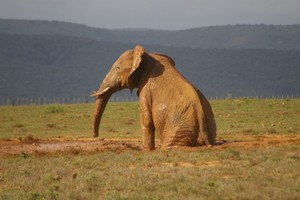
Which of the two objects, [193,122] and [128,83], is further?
[128,83]

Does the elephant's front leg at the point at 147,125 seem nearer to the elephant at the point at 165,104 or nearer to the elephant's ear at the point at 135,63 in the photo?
the elephant at the point at 165,104

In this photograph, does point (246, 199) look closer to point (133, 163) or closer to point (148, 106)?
point (133, 163)

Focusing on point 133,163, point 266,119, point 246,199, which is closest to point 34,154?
point 133,163

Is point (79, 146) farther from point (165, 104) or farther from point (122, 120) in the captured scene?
point (122, 120)

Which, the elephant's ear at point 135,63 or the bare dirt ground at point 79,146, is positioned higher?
the elephant's ear at point 135,63

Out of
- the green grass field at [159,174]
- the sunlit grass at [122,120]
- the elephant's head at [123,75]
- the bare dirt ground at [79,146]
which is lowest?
the sunlit grass at [122,120]

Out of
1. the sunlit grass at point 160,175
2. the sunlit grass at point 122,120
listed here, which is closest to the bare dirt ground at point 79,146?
the sunlit grass at point 160,175

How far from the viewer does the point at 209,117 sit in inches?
807

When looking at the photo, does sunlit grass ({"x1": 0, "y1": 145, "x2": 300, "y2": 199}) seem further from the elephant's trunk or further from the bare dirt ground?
the elephant's trunk

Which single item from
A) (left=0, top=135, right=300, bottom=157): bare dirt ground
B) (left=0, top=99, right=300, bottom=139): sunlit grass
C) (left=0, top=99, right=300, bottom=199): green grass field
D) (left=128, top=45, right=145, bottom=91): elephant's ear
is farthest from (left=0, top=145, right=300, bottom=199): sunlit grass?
(left=0, top=99, right=300, bottom=139): sunlit grass

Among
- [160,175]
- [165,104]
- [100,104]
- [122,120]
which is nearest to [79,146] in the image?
[100,104]

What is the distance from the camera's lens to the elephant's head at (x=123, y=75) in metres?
21.0

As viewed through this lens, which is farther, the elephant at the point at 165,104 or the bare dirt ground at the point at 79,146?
the bare dirt ground at the point at 79,146

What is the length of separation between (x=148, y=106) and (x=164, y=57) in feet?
5.63
